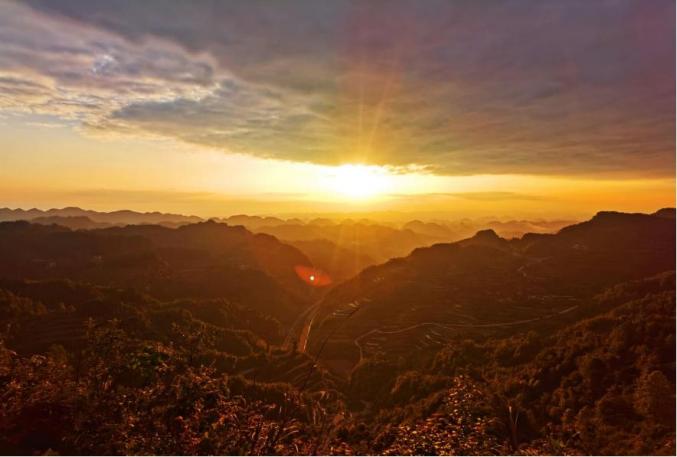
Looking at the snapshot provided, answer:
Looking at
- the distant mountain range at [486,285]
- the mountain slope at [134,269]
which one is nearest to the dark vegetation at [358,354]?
the distant mountain range at [486,285]

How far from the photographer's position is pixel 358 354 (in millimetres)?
93812

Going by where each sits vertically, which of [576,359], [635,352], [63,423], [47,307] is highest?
[63,423]

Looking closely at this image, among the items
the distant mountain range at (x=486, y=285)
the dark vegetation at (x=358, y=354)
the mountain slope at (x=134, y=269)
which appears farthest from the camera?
the mountain slope at (x=134, y=269)

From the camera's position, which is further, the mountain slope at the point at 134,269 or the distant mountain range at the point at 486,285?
the mountain slope at the point at 134,269

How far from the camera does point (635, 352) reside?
1544 inches

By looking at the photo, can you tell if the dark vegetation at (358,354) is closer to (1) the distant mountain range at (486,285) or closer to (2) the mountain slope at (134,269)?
(1) the distant mountain range at (486,285)

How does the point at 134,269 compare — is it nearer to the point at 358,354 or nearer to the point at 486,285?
the point at 358,354

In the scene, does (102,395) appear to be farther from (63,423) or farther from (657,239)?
(657,239)

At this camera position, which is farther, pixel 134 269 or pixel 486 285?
pixel 134 269

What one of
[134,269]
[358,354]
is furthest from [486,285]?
[134,269]

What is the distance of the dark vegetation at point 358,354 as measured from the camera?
13.5 meters

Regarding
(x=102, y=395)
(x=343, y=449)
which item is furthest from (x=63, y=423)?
(x=343, y=449)

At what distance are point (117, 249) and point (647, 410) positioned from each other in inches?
8272

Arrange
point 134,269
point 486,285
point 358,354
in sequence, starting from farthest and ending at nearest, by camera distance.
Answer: point 134,269 < point 486,285 < point 358,354
